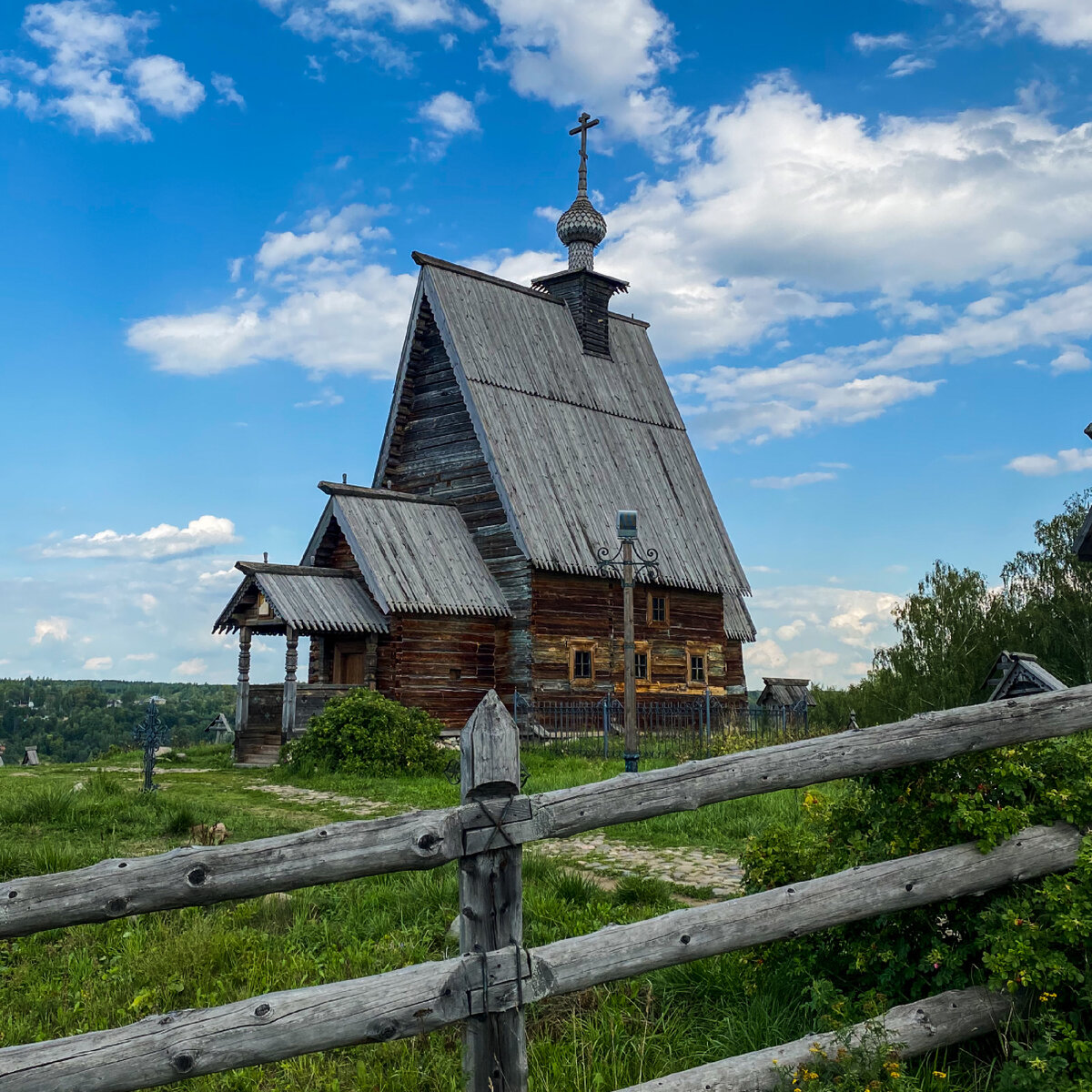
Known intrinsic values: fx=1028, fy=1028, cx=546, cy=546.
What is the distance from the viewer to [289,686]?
2036 cm

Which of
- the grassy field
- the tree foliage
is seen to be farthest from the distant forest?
the grassy field

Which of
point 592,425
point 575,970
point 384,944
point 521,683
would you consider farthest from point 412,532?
point 575,970

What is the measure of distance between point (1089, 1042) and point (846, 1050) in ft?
3.25

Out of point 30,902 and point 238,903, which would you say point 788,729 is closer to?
point 238,903

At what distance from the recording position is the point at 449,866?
812 cm

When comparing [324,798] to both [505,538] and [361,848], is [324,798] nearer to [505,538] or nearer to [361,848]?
[505,538]

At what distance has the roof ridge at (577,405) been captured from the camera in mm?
25875

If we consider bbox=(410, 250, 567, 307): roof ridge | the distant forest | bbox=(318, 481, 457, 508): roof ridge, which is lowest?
the distant forest

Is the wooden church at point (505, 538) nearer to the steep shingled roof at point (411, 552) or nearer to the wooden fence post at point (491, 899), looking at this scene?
the steep shingled roof at point (411, 552)

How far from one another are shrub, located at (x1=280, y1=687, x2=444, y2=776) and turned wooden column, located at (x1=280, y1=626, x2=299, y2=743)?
163cm

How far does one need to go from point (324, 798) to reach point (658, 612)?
46.9ft

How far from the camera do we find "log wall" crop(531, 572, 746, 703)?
2411cm

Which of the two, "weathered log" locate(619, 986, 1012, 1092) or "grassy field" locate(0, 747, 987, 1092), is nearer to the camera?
"weathered log" locate(619, 986, 1012, 1092)

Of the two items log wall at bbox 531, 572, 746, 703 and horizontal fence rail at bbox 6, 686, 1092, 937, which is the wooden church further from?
horizontal fence rail at bbox 6, 686, 1092, 937
